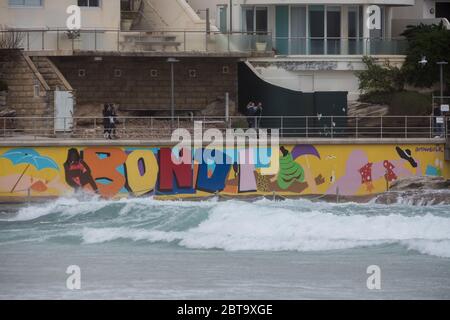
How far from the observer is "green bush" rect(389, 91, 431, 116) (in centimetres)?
5744

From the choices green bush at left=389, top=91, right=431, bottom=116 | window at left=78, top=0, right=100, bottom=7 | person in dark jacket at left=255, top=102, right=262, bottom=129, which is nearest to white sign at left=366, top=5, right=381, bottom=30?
green bush at left=389, top=91, right=431, bottom=116

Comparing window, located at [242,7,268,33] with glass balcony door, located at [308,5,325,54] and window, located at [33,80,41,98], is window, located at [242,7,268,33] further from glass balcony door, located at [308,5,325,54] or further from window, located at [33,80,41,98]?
window, located at [33,80,41,98]

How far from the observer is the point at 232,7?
59562 mm

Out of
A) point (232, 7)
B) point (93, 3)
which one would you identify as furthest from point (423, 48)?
point (93, 3)

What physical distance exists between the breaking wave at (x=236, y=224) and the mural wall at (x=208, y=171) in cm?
69

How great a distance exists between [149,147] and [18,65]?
553cm

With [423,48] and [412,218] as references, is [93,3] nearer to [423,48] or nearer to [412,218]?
[423,48]

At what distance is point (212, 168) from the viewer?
51.9 metres

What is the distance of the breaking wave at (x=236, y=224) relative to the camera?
140ft

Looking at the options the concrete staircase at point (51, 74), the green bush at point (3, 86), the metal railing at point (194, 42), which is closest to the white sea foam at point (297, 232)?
the concrete staircase at point (51, 74)

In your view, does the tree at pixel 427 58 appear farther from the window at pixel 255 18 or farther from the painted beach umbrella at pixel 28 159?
the painted beach umbrella at pixel 28 159

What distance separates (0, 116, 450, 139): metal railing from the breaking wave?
10.1 feet
